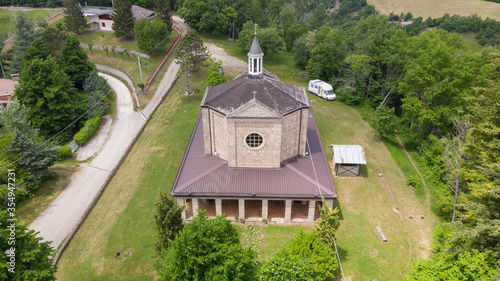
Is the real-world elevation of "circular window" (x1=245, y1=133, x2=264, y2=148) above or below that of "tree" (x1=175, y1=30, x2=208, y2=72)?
below

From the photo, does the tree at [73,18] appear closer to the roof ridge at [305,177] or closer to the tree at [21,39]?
the tree at [21,39]

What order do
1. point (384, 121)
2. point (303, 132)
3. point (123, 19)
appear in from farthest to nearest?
point (123, 19), point (384, 121), point (303, 132)

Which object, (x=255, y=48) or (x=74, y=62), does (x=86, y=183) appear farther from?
(x=74, y=62)

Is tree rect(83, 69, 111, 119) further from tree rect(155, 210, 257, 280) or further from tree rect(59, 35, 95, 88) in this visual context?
tree rect(155, 210, 257, 280)

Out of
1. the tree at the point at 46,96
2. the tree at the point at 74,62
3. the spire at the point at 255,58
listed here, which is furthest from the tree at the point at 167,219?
the tree at the point at 74,62

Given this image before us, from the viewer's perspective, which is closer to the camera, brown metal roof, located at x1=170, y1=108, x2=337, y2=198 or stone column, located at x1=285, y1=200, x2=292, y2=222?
brown metal roof, located at x1=170, y1=108, x2=337, y2=198

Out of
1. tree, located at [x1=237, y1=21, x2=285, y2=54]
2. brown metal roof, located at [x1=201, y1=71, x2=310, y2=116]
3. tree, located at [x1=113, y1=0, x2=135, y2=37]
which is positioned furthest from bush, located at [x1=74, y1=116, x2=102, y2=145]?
tree, located at [x1=237, y1=21, x2=285, y2=54]

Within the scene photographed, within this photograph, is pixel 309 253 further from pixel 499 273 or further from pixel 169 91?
pixel 169 91

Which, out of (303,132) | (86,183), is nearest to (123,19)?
(86,183)

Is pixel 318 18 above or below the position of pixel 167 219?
above
